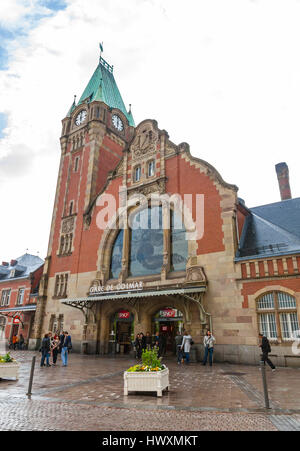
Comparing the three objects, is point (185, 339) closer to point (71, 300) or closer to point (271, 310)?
point (271, 310)

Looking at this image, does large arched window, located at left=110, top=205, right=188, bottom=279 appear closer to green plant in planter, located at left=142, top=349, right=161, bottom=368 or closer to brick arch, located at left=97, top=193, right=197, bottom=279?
brick arch, located at left=97, top=193, right=197, bottom=279

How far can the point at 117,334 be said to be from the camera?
2373 centimetres

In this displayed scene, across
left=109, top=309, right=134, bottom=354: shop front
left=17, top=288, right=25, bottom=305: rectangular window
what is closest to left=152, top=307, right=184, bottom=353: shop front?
left=109, top=309, right=134, bottom=354: shop front

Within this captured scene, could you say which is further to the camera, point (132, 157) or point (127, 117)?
point (127, 117)

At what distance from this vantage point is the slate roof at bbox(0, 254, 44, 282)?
3934 cm

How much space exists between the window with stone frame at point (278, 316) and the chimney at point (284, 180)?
43.9 ft

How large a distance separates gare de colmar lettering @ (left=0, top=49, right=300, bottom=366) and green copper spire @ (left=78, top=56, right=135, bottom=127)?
1.98 metres

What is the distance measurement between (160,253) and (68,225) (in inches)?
469

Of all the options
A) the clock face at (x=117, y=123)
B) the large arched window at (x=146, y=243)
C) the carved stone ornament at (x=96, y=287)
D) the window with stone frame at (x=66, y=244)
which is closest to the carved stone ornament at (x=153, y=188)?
the large arched window at (x=146, y=243)

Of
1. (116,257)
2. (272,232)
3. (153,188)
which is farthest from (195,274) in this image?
(153,188)

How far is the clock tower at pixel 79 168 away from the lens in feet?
94.9
